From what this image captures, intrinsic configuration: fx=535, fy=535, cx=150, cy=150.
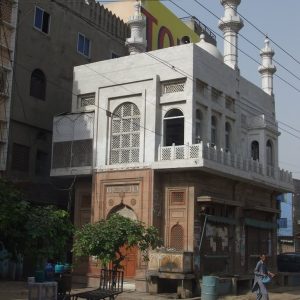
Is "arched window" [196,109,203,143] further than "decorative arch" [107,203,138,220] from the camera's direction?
Yes

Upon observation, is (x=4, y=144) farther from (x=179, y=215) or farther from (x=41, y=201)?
(x=179, y=215)

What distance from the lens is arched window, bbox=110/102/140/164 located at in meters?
23.2

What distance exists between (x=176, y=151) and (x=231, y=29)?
323 inches

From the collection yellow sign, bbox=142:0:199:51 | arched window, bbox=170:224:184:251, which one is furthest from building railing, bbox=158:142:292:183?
yellow sign, bbox=142:0:199:51

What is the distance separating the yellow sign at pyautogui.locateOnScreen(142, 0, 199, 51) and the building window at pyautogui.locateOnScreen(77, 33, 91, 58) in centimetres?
365

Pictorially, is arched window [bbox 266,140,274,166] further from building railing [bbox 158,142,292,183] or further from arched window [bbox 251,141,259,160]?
building railing [bbox 158,142,292,183]

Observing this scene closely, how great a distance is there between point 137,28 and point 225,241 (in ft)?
39.1

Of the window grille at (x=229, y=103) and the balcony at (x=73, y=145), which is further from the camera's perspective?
the window grille at (x=229, y=103)

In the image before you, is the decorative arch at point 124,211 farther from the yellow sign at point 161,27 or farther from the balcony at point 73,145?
the yellow sign at point 161,27

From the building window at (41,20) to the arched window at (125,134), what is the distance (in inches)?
273

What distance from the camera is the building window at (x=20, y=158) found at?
25.6m

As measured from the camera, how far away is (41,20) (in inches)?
1084

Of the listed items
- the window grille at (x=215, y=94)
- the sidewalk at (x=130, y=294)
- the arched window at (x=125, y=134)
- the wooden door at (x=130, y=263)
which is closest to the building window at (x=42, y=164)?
the arched window at (x=125, y=134)

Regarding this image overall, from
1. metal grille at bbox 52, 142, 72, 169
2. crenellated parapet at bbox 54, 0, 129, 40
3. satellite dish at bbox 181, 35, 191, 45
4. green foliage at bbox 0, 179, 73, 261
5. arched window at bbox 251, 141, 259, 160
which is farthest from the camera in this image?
satellite dish at bbox 181, 35, 191, 45
